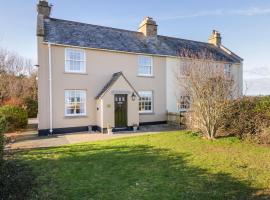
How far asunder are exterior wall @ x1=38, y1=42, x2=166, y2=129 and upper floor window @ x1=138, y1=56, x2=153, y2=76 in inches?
15.6

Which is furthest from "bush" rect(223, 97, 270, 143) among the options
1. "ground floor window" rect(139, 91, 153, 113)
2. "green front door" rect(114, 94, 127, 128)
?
"ground floor window" rect(139, 91, 153, 113)

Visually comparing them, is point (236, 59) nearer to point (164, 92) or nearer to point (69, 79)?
point (164, 92)

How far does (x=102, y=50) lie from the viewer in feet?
61.8

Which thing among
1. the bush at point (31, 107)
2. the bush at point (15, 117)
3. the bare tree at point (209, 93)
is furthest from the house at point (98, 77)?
the bush at point (31, 107)

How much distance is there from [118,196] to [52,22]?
17.4 metres

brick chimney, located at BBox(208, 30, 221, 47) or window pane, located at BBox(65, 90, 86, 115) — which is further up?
brick chimney, located at BBox(208, 30, 221, 47)

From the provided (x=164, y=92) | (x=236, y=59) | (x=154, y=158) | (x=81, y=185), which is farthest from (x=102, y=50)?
(x=236, y=59)

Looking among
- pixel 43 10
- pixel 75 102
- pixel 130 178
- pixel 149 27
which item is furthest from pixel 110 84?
pixel 130 178

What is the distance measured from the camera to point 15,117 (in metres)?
18.6

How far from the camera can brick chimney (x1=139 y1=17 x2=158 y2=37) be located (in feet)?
75.8

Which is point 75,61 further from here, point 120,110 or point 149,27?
point 149,27

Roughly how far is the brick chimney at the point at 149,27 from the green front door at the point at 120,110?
8.31 meters

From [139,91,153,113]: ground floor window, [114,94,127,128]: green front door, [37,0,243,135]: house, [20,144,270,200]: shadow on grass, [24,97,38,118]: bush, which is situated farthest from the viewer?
[24,97,38,118]: bush

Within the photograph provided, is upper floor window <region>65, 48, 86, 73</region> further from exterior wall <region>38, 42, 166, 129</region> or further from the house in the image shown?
exterior wall <region>38, 42, 166, 129</region>
